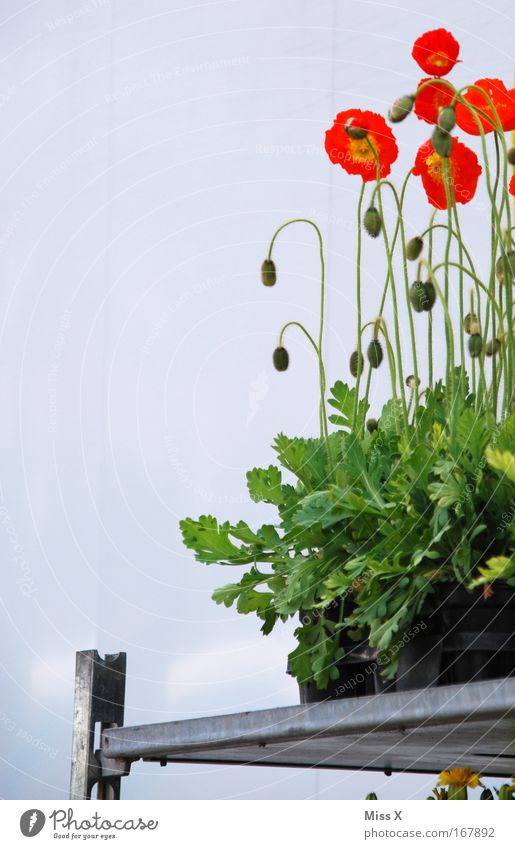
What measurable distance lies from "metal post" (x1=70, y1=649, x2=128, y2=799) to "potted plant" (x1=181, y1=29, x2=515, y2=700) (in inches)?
4.2

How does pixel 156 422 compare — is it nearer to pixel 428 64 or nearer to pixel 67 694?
pixel 67 694

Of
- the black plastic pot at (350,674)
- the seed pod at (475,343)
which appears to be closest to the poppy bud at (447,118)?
the seed pod at (475,343)

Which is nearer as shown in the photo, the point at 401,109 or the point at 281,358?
the point at 401,109

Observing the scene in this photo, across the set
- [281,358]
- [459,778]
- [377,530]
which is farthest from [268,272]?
[459,778]

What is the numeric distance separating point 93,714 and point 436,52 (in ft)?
1.23

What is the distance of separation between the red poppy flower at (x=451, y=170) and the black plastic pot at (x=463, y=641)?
0.20 m

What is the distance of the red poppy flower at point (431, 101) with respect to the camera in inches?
19.8

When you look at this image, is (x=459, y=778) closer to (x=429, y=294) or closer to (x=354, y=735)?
(x=354, y=735)

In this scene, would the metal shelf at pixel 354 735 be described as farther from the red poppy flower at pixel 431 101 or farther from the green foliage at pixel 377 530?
the red poppy flower at pixel 431 101

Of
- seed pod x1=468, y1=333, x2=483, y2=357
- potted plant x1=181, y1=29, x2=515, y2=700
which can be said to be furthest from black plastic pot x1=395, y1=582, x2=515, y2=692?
seed pod x1=468, y1=333, x2=483, y2=357

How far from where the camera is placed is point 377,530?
0.46 meters

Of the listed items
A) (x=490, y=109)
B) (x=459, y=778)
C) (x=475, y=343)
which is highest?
(x=490, y=109)

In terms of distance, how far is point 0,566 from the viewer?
98cm

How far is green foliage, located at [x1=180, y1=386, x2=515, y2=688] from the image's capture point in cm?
43
